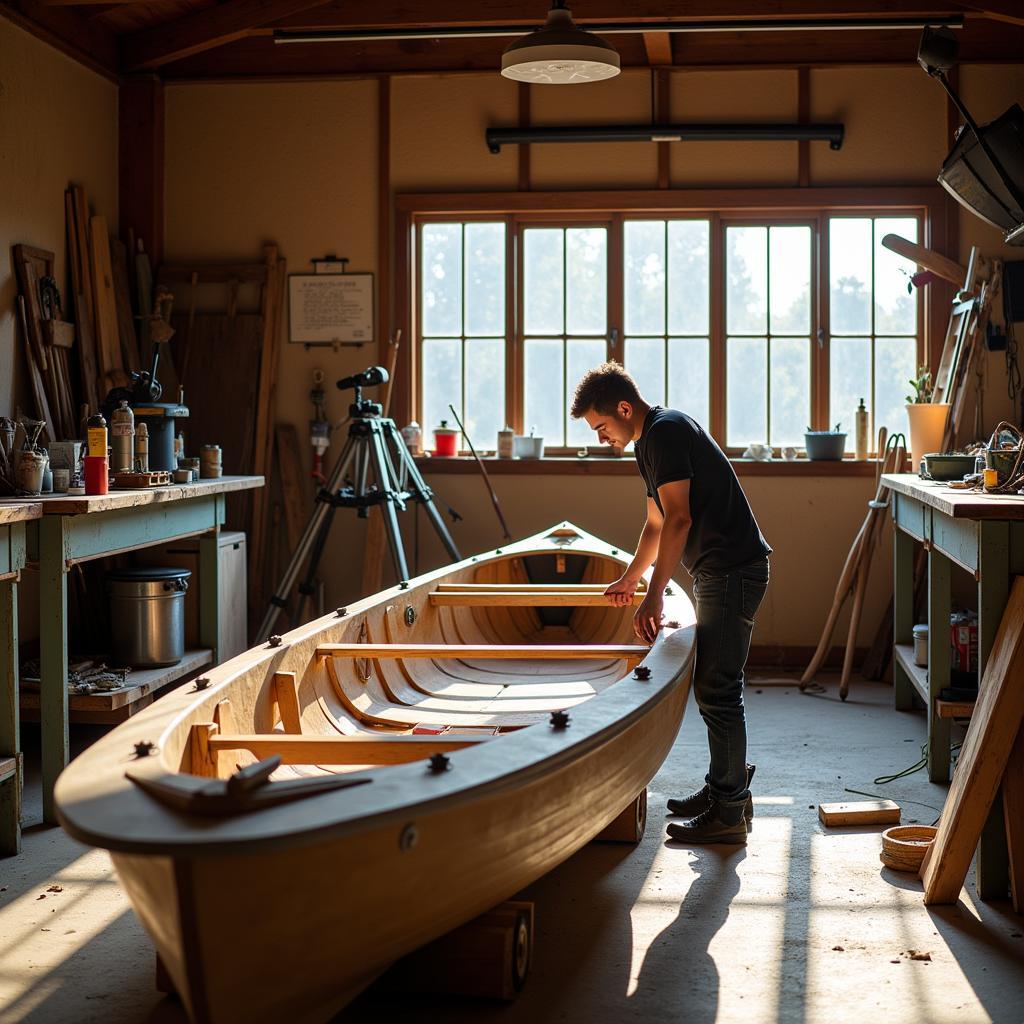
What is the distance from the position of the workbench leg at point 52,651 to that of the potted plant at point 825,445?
12.5 ft

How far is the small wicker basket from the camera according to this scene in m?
3.27

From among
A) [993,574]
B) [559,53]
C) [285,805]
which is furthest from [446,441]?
[285,805]

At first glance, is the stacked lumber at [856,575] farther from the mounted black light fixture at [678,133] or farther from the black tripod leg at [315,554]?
the black tripod leg at [315,554]

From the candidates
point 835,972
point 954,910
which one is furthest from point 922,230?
point 835,972

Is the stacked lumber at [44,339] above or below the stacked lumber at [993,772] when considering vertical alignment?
above

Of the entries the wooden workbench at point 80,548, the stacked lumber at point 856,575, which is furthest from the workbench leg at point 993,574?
the wooden workbench at point 80,548

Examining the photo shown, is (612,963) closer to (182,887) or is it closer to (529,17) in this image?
(182,887)

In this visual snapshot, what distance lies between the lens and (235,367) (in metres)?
6.51

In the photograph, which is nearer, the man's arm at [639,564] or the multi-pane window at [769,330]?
the man's arm at [639,564]

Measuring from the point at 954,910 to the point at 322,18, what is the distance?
16.4 feet

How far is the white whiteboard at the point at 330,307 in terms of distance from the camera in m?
6.49

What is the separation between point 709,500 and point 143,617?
241 centimetres

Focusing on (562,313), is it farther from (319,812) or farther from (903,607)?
(319,812)

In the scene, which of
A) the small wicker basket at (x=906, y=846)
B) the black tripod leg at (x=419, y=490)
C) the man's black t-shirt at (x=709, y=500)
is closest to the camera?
the small wicker basket at (x=906, y=846)
